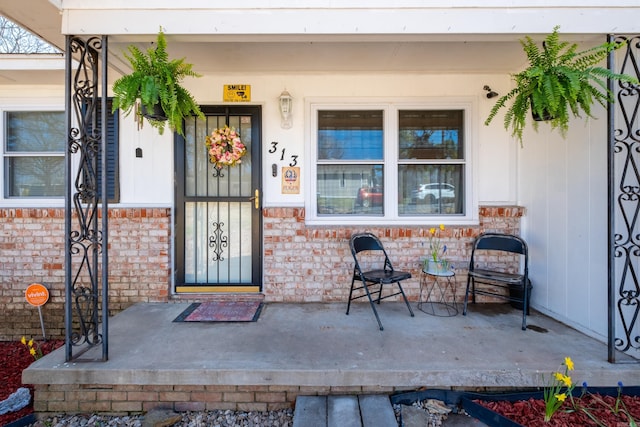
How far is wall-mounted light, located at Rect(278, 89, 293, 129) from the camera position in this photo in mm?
3574

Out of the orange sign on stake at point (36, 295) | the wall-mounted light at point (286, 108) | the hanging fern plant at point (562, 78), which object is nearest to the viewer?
the hanging fern plant at point (562, 78)

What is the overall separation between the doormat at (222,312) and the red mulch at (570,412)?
2.07m

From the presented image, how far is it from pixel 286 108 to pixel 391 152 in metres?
1.24

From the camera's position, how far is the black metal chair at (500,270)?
319 cm

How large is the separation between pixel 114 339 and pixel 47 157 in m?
2.39

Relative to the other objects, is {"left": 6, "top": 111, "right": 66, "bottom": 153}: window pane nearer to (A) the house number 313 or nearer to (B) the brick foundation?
(A) the house number 313

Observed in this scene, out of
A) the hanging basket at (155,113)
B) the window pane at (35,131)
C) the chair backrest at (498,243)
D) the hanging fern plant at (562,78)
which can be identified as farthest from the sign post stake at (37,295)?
the hanging fern plant at (562,78)

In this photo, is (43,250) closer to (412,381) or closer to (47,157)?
(47,157)

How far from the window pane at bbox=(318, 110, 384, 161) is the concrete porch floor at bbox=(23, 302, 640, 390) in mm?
1739

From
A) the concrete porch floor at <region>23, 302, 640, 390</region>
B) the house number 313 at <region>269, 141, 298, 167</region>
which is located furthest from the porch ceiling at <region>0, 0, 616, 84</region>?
the concrete porch floor at <region>23, 302, 640, 390</region>

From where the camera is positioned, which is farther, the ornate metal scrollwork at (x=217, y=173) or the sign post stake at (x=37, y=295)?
the ornate metal scrollwork at (x=217, y=173)

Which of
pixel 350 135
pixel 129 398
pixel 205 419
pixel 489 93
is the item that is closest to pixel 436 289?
pixel 350 135

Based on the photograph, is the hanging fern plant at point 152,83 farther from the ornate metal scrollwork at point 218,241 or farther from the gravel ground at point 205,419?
A: the gravel ground at point 205,419

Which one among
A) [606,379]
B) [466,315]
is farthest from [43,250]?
[606,379]
